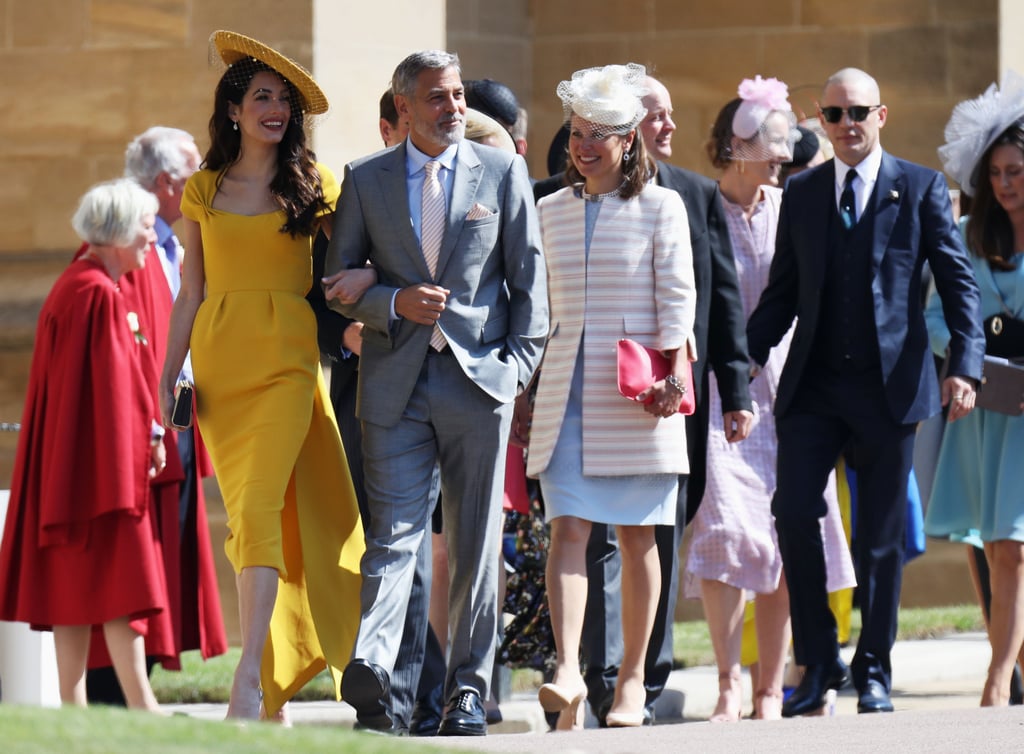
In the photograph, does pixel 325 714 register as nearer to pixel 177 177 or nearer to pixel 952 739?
pixel 177 177

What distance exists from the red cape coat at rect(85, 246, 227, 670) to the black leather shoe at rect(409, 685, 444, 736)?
3.54 feet

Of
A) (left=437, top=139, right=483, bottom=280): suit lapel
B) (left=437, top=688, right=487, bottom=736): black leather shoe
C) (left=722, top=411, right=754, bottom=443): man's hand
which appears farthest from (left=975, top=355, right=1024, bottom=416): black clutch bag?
(left=437, top=688, right=487, bottom=736): black leather shoe

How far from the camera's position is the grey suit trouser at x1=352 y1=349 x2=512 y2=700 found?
7.86 metres

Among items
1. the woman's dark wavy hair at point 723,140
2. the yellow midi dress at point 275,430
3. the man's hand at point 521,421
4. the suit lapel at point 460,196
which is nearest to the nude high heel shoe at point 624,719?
the yellow midi dress at point 275,430

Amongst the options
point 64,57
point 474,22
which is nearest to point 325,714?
point 64,57

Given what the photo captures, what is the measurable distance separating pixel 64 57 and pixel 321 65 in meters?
1.45

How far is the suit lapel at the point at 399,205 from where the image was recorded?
7.94 meters

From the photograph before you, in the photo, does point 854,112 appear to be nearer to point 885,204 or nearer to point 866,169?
point 866,169

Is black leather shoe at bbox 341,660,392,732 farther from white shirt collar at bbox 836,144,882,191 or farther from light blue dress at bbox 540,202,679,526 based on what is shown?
white shirt collar at bbox 836,144,882,191

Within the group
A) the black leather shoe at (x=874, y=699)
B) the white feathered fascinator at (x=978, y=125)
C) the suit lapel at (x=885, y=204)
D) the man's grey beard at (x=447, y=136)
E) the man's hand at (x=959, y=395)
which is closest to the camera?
the man's grey beard at (x=447, y=136)

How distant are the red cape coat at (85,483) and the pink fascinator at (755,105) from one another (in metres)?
2.57

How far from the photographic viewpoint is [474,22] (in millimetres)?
14797

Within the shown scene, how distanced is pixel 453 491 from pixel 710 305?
5.34 feet

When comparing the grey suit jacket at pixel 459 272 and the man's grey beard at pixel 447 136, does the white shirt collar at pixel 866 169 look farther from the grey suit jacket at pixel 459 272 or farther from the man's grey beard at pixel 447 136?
the man's grey beard at pixel 447 136
